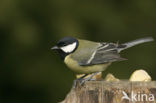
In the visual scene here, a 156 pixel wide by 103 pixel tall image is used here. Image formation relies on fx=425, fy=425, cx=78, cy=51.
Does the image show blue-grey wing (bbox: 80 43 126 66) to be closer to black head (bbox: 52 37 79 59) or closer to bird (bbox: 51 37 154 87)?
bird (bbox: 51 37 154 87)

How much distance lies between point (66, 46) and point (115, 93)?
572 millimetres

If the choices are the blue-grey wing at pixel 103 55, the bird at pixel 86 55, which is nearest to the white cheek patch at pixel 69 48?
the bird at pixel 86 55

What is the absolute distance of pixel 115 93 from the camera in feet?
7.02

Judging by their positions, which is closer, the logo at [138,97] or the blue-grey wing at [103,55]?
the logo at [138,97]

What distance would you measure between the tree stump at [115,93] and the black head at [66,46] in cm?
47

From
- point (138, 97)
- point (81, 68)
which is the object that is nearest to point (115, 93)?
point (138, 97)

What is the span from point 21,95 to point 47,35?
64cm

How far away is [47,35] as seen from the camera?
4160mm

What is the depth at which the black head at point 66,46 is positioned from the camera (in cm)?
256

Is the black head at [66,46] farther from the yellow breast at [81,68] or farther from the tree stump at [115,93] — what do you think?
Answer: the tree stump at [115,93]

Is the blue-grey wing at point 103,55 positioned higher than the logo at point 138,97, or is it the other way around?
the blue-grey wing at point 103,55

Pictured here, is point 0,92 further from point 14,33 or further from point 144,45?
point 144,45

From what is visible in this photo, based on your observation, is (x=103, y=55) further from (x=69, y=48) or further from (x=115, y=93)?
(x=115, y=93)

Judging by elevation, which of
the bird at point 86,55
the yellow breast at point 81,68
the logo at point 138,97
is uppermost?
the bird at point 86,55
